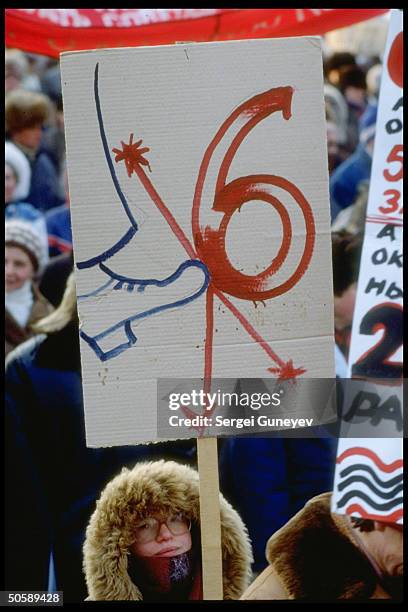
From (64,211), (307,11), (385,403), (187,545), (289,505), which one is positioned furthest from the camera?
(64,211)

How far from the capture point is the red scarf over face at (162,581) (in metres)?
2.04

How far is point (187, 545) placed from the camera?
206 centimetres

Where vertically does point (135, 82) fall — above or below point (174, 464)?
above

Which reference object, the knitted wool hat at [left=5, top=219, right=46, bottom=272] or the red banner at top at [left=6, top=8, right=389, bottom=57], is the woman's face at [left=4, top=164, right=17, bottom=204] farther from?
the red banner at top at [left=6, top=8, right=389, bottom=57]

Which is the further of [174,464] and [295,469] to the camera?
[295,469]

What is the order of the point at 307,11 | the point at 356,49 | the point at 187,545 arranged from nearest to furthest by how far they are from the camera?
the point at 187,545 → the point at 307,11 → the point at 356,49

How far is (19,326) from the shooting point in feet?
13.5

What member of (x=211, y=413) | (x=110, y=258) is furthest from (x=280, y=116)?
(x=211, y=413)

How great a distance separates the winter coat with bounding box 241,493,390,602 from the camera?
88.9 inches

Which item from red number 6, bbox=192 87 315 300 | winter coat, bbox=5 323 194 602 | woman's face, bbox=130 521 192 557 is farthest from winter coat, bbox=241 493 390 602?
red number 6, bbox=192 87 315 300

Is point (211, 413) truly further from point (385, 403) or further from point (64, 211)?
point (64, 211)

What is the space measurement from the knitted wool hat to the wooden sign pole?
2572 mm

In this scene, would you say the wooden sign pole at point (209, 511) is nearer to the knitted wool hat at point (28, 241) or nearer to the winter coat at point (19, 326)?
the winter coat at point (19, 326)

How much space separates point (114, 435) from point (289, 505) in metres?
0.81
